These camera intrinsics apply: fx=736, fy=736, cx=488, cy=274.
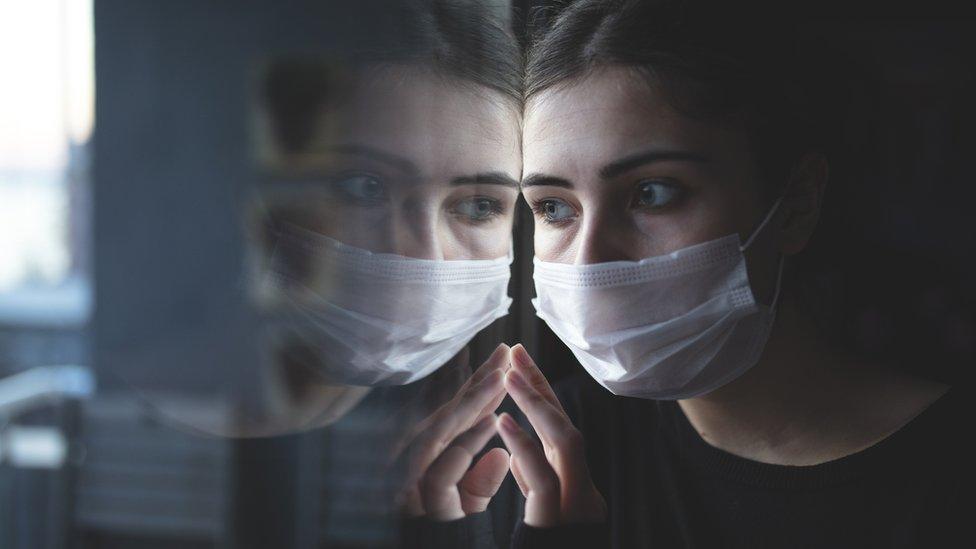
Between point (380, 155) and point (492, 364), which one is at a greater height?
point (380, 155)

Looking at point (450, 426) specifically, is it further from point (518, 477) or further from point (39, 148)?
point (39, 148)

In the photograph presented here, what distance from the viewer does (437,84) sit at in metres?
0.95

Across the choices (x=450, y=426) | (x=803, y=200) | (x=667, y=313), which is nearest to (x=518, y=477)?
(x=450, y=426)

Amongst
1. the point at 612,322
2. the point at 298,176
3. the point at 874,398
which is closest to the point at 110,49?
the point at 298,176

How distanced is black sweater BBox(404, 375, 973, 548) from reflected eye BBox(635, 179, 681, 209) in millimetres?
382

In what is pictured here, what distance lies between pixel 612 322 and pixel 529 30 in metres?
0.46

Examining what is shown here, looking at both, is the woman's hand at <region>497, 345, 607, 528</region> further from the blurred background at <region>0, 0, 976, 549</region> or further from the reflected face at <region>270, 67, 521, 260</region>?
the blurred background at <region>0, 0, 976, 549</region>

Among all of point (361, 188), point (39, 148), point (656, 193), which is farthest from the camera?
point (656, 193)

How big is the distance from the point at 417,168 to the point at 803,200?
581mm

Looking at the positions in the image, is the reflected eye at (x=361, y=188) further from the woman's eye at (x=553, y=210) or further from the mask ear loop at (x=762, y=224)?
the mask ear loop at (x=762, y=224)

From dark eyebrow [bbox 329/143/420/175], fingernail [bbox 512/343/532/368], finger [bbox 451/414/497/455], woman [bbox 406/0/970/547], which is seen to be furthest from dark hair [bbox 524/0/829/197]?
finger [bbox 451/414/497/455]

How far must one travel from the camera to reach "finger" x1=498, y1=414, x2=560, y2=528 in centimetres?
103

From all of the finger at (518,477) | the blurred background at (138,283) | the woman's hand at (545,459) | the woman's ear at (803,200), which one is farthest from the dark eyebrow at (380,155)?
the woman's ear at (803,200)

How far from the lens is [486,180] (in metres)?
1.04
